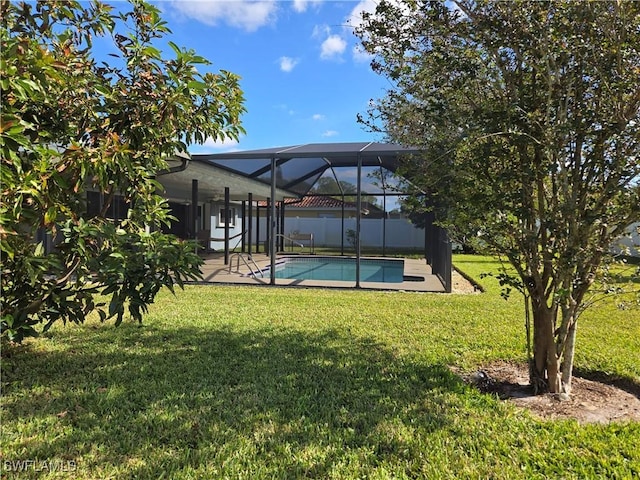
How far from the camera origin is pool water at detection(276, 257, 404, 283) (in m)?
13.1

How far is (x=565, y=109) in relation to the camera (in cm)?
296

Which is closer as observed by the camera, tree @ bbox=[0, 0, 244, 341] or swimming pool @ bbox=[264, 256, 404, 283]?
tree @ bbox=[0, 0, 244, 341]

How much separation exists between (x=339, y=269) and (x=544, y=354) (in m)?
11.8

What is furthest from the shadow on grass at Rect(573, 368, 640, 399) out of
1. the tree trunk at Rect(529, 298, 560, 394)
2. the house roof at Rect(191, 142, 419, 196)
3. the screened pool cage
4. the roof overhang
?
the roof overhang

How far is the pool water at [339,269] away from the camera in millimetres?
13148

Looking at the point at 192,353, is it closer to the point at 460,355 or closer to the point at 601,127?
the point at 460,355

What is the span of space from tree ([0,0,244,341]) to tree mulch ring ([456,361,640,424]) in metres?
2.82

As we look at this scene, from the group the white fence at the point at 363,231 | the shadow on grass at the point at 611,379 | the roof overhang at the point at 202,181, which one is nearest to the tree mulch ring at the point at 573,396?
the shadow on grass at the point at 611,379

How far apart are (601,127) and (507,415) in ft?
7.23

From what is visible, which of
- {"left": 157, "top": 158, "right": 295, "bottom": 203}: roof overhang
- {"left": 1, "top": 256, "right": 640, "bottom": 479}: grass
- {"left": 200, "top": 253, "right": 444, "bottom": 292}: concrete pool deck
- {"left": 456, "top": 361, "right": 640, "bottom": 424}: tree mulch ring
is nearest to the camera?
{"left": 1, "top": 256, "right": 640, "bottom": 479}: grass

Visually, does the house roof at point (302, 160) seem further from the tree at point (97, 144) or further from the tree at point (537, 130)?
the tree at point (97, 144)

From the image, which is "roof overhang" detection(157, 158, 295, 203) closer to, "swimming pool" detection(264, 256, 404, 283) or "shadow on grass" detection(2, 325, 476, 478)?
"swimming pool" detection(264, 256, 404, 283)

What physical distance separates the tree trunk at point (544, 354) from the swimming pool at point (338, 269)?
350 inches

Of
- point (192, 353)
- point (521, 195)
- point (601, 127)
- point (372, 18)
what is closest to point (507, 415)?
point (521, 195)
